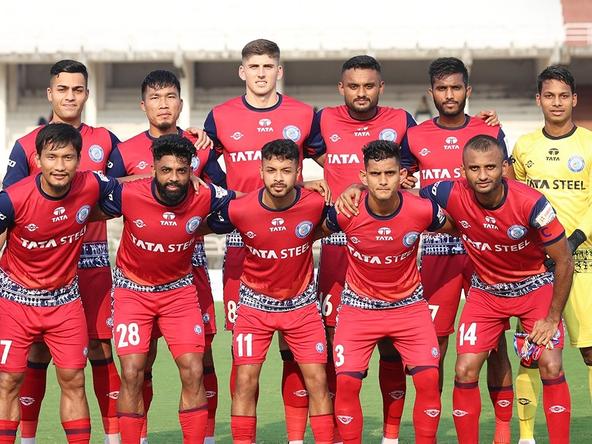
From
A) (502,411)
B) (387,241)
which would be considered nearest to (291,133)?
(387,241)

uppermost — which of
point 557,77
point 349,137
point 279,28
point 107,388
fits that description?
point 279,28

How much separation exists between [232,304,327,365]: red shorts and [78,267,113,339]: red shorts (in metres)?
0.93

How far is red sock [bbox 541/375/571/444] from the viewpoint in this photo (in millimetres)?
6750

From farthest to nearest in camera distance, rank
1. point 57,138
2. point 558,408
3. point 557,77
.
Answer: point 557,77
point 558,408
point 57,138

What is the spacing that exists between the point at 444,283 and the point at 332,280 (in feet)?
2.45

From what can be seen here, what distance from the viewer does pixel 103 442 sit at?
7.92 metres

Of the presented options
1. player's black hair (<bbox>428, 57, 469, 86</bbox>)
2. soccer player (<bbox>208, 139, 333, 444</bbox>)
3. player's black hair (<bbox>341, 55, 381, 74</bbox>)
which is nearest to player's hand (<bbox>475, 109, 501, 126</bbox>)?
player's black hair (<bbox>428, 57, 469, 86</bbox>)

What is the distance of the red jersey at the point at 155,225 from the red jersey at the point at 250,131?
0.56 meters

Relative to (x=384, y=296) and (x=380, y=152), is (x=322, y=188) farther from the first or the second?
(x=384, y=296)

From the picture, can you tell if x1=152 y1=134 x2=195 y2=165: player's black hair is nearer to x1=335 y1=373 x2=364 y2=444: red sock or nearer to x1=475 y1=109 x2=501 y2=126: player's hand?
x1=335 y1=373 x2=364 y2=444: red sock

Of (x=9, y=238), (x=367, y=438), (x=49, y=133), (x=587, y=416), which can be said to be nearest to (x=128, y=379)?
(x=9, y=238)

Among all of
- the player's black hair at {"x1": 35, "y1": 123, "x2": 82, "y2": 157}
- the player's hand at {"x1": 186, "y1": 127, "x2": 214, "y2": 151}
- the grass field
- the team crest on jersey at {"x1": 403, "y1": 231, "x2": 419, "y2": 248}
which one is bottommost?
the grass field

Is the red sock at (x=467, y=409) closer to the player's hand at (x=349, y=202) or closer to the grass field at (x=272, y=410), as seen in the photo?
the grass field at (x=272, y=410)

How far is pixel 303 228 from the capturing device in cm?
697
